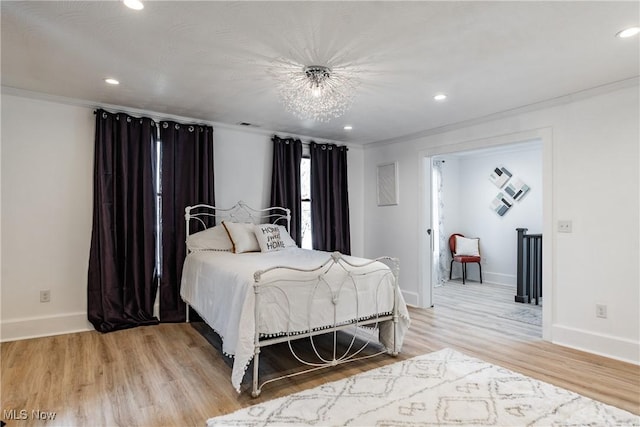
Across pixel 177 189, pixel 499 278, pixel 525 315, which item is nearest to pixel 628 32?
pixel 525 315

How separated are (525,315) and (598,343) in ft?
4.31

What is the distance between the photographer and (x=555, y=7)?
2006 millimetres

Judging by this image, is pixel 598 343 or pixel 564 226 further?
pixel 564 226

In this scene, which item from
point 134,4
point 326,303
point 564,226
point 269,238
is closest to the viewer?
point 134,4

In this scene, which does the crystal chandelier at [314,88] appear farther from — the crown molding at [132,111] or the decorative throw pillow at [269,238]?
the decorative throw pillow at [269,238]

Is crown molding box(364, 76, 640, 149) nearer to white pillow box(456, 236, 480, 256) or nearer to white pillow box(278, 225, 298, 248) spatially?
white pillow box(278, 225, 298, 248)

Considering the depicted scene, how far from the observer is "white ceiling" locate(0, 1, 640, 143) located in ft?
6.77

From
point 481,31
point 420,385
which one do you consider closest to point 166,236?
point 420,385

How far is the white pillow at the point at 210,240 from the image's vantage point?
413 centimetres

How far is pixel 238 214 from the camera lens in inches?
185

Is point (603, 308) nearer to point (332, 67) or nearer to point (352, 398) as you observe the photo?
point (352, 398)

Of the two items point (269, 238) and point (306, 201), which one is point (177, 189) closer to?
point (269, 238)

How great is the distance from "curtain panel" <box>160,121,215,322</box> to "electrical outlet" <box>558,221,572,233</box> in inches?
147

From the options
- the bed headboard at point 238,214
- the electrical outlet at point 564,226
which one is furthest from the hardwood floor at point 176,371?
the bed headboard at point 238,214
